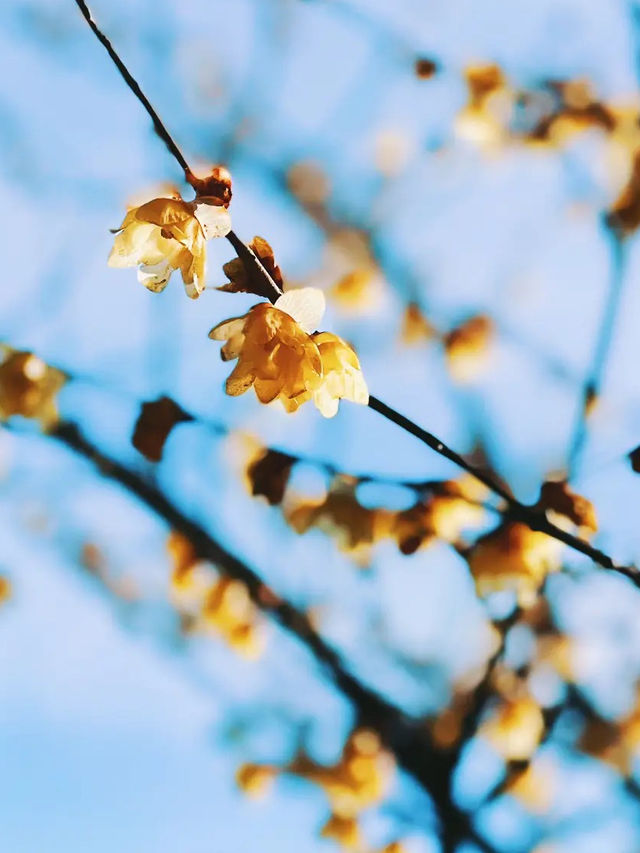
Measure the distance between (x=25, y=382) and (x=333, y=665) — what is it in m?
1.11

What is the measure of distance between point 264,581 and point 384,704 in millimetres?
484

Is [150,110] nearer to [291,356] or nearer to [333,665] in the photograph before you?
[291,356]

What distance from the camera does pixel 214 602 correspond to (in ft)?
7.64

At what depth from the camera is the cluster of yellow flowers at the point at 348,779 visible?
7.97 ft

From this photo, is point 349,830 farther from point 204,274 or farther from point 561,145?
point 561,145

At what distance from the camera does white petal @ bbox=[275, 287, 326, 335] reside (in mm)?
974

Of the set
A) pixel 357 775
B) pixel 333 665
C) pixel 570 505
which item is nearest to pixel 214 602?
pixel 333 665

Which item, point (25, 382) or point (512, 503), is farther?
point (25, 382)

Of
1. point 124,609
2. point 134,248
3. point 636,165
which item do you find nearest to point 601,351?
point 636,165

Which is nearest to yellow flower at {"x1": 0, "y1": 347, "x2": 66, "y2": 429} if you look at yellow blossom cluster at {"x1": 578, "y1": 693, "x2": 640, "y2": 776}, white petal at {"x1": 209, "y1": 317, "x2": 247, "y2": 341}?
white petal at {"x1": 209, "y1": 317, "x2": 247, "y2": 341}

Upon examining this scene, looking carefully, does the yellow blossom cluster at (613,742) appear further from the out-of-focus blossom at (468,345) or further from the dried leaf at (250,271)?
the dried leaf at (250,271)

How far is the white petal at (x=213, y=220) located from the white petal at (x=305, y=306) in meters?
0.11

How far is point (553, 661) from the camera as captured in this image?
2816 millimetres

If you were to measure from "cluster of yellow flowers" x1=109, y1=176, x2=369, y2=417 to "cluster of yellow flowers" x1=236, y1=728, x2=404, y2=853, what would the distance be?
4.91 ft
